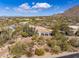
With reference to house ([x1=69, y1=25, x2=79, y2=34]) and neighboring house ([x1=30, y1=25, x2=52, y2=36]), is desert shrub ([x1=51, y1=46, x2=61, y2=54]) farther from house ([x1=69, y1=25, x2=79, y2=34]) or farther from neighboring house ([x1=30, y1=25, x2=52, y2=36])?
house ([x1=69, y1=25, x2=79, y2=34])

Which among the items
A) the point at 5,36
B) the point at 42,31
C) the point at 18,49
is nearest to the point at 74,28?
the point at 42,31

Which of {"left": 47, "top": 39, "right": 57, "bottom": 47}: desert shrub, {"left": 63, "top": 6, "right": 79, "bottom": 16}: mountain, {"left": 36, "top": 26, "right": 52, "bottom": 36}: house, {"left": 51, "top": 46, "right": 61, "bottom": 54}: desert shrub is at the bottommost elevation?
{"left": 51, "top": 46, "right": 61, "bottom": 54}: desert shrub

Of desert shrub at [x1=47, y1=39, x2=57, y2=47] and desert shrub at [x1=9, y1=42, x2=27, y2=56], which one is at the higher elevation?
desert shrub at [x1=47, y1=39, x2=57, y2=47]

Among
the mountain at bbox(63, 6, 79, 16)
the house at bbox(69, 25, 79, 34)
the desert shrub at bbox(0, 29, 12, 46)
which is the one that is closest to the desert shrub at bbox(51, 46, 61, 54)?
the house at bbox(69, 25, 79, 34)

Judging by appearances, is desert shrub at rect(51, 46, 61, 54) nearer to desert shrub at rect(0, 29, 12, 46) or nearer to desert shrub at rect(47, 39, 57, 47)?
desert shrub at rect(47, 39, 57, 47)

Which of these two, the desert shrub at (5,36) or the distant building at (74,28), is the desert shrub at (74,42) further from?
the desert shrub at (5,36)

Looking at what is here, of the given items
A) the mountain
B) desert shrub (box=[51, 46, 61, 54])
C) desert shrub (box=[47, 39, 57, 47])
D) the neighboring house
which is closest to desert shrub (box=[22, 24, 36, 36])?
the neighboring house

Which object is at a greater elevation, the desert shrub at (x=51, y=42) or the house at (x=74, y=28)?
the house at (x=74, y=28)

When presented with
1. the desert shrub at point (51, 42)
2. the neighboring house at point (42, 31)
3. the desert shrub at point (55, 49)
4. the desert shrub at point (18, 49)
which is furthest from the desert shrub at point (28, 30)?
the desert shrub at point (55, 49)
